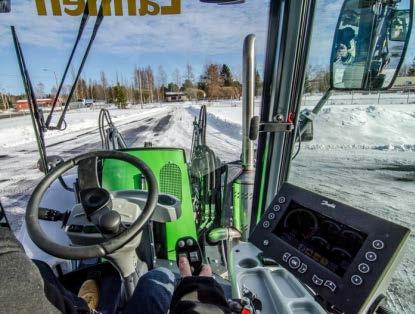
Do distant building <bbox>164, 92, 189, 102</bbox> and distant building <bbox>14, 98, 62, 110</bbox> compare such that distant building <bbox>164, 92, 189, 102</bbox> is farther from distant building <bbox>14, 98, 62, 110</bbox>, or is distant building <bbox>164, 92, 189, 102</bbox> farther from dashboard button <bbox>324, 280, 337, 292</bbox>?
dashboard button <bbox>324, 280, 337, 292</bbox>

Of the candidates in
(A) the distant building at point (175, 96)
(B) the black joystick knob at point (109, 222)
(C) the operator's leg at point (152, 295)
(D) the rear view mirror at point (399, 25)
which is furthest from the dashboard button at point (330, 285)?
(A) the distant building at point (175, 96)

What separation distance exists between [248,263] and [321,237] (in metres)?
0.33

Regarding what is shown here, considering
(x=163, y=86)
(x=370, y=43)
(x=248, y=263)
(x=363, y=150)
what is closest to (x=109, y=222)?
(x=248, y=263)

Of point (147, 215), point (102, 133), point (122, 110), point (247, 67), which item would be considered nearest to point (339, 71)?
point (247, 67)

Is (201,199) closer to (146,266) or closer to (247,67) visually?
(146,266)

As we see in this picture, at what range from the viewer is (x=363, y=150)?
6.92 meters

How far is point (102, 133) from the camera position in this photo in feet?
7.71

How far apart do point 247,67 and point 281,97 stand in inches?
9.6

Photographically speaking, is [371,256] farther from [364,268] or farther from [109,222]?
[109,222]

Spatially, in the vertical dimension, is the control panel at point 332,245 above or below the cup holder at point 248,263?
above

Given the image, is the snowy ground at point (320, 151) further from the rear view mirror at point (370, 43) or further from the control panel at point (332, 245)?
the control panel at point (332, 245)

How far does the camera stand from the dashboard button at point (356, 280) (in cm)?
88

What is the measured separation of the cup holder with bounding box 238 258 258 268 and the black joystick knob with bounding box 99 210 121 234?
523mm

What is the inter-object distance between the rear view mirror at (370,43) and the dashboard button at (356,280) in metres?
0.82
